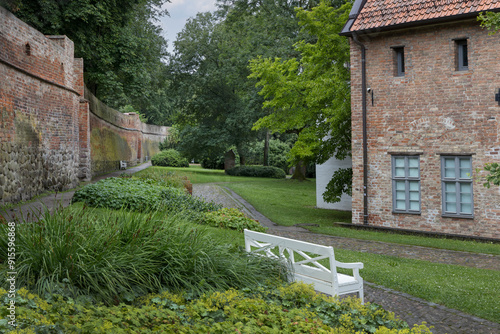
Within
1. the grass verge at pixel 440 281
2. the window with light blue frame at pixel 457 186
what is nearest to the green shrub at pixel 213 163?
the window with light blue frame at pixel 457 186

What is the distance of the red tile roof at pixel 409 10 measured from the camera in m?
13.0

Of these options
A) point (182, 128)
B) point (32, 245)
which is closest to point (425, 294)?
point (32, 245)

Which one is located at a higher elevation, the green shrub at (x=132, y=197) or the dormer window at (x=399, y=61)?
the dormer window at (x=399, y=61)

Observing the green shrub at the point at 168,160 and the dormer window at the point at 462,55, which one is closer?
the dormer window at the point at 462,55

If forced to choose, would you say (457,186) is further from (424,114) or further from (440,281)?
(440,281)

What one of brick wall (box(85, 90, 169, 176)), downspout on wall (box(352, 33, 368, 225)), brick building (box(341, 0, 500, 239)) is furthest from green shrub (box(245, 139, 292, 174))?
brick building (box(341, 0, 500, 239))

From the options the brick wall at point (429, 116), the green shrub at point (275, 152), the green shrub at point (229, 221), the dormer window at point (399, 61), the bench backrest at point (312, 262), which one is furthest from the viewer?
the green shrub at point (275, 152)

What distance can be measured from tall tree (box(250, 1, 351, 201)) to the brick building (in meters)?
1.77

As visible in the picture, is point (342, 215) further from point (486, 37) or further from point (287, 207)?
point (486, 37)

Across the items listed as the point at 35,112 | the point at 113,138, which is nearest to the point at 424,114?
the point at 35,112

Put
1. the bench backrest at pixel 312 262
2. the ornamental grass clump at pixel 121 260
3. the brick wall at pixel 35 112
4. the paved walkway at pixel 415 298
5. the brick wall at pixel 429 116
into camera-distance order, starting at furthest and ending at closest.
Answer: the brick wall at pixel 429 116 → the brick wall at pixel 35 112 → the paved walkway at pixel 415 298 → the bench backrest at pixel 312 262 → the ornamental grass clump at pixel 121 260

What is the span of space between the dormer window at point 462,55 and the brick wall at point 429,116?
201 millimetres

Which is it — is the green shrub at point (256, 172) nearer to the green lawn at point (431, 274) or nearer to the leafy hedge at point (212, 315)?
the green lawn at point (431, 274)

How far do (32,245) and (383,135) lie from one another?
38.1 ft
